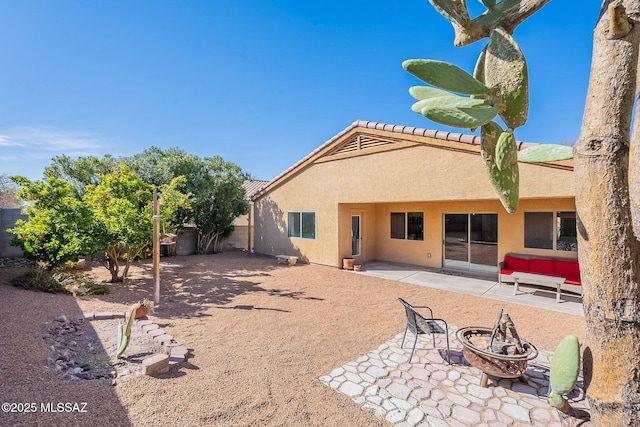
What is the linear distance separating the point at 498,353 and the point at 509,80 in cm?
424

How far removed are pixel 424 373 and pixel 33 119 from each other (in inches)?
676

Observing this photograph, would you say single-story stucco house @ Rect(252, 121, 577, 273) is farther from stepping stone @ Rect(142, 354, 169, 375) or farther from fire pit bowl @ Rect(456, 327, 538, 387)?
stepping stone @ Rect(142, 354, 169, 375)

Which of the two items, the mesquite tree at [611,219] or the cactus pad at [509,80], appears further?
the cactus pad at [509,80]

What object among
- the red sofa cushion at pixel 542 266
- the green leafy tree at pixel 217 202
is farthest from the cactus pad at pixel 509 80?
the green leafy tree at pixel 217 202

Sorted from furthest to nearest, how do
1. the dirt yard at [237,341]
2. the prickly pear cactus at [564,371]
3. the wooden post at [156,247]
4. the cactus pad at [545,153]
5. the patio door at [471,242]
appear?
the patio door at [471,242] → the wooden post at [156,247] → the dirt yard at [237,341] → the cactus pad at [545,153] → the prickly pear cactus at [564,371]

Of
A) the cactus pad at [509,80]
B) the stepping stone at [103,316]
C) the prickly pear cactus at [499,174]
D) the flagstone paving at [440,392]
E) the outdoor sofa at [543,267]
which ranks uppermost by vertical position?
the cactus pad at [509,80]

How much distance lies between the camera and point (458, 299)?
327 inches

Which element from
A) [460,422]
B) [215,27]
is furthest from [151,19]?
[460,422]

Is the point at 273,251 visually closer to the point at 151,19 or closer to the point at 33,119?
the point at 151,19

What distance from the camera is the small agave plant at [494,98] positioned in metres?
1.29

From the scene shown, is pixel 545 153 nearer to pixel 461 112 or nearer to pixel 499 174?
pixel 499 174

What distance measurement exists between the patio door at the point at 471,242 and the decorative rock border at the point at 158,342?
10.3m

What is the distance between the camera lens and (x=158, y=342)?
206 inches

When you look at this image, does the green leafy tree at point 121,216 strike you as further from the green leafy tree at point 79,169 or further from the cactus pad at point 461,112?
the cactus pad at point 461,112
